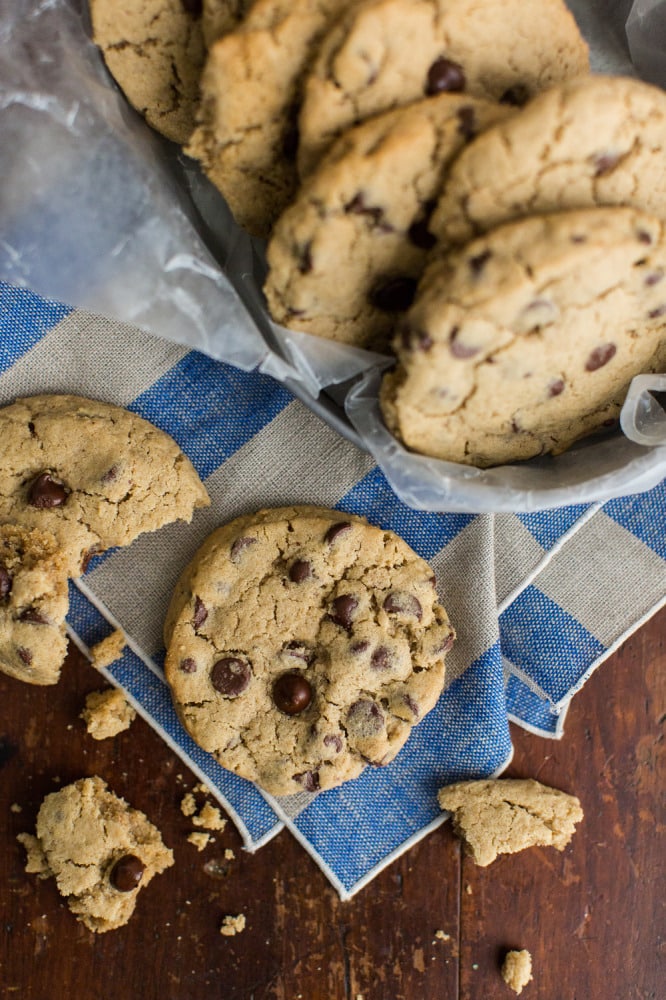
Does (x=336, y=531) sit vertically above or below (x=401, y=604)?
above

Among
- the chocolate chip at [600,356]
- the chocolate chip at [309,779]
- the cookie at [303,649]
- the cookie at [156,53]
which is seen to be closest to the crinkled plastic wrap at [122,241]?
the cookie at [156,53]

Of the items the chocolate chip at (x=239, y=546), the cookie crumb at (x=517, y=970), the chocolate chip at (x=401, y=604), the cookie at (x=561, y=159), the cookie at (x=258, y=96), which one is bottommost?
the cookie crumb at (x=517, y=970)

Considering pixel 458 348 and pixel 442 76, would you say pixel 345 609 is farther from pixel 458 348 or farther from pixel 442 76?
pixel 442 76

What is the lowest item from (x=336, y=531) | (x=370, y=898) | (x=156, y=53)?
(x=370, y=898)

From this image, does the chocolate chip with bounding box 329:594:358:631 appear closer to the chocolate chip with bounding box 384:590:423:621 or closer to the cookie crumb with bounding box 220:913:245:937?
the chocolate chip with bounding box 384:590:423:621

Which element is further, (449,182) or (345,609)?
(345,609)

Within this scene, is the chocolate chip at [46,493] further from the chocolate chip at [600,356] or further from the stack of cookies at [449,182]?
the chocolate chip at [600,356]

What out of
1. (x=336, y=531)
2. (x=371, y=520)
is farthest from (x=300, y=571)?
(x=371, y=520)
